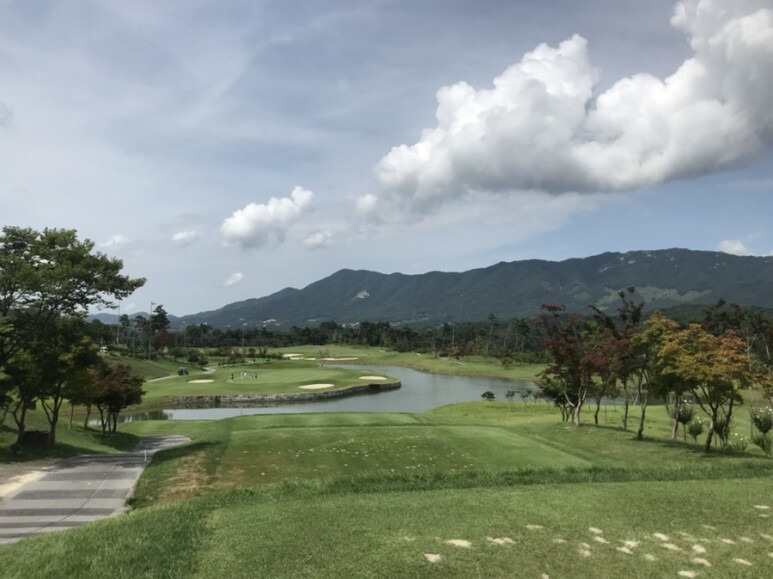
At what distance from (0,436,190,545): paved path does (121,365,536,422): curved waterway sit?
3195 centimetres

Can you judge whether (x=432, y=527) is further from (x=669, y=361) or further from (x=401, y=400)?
(x=401, y=400)

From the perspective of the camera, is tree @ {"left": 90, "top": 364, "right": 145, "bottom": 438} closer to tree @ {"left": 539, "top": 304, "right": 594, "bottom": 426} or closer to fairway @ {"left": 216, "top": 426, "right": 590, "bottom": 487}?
fairway @ {"left": 216, "top": 426, "right": 590, "bottom": 487}

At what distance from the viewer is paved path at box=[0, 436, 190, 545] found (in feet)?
44.8

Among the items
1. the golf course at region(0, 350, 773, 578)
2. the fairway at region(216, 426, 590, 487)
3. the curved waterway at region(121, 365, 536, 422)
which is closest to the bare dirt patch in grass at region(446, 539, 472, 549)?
the golf course at region(0, 350, 773, 578)

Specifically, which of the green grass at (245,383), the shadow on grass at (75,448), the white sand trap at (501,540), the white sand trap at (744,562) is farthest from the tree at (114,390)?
the green grass at (245,383)

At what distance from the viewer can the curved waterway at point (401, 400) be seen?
56.8 m

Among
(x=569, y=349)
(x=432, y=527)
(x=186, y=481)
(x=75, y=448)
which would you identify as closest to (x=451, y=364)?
(x=569, y=349)

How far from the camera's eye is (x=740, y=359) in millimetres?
19438

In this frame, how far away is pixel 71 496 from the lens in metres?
16.5

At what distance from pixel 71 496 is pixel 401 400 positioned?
54918 millimetres

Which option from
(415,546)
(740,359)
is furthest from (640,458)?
Answer: (415,546)

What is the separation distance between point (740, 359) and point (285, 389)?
5982 centimetres

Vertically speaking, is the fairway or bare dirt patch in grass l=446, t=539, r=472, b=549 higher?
bare dirt patch in grass l=446, t=539, r=472, b=549

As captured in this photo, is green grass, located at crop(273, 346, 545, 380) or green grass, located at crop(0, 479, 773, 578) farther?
green grass, located at crop(273, 346, 545, 380)
